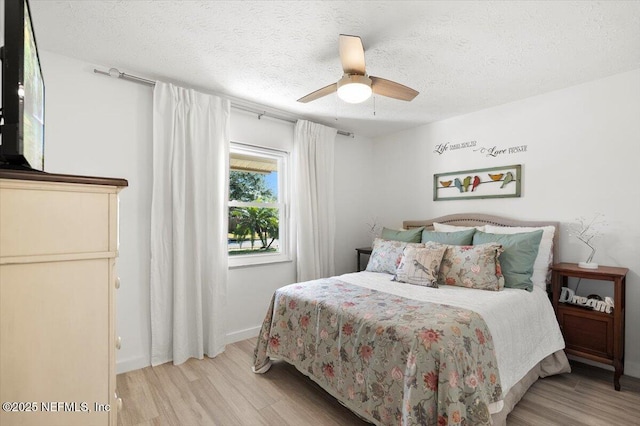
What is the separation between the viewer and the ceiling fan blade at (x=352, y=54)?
5.60ft

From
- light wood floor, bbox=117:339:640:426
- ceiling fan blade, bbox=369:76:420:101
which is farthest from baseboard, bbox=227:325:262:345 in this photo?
ceiling fan blade, bbox=369:76:420:101

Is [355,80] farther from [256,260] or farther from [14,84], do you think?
[256,260]

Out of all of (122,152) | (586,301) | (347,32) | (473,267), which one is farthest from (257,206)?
(586,301)

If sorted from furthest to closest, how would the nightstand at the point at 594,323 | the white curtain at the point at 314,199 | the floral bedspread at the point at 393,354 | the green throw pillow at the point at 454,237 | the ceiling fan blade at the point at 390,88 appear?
the white curtain at the point at 314,199 → the green throw pillow at the point at 454,237 → the nightstand at the point at 594,323 → the ceiling fan blade at the point at 390,88 → the floral bedspread at the point at 393,354

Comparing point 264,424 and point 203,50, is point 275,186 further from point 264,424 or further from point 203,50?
point 264,424

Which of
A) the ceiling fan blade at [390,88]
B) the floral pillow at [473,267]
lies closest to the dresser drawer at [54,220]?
the ceiling fan blade at [390,88]

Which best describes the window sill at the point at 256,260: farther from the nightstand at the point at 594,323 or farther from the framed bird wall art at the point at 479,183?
the nightstand at the point at 594,323

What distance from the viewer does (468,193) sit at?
341 cm

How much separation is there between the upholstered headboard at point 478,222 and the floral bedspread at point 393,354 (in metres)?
1.61

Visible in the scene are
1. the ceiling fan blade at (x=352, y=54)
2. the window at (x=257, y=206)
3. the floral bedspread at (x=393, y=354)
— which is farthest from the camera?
the window at (x=257, y=206)

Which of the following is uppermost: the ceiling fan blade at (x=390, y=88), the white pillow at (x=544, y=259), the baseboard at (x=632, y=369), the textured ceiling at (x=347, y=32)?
the textured ceiling at (x=347, y=32)

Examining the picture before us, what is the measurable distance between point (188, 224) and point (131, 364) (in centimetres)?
122

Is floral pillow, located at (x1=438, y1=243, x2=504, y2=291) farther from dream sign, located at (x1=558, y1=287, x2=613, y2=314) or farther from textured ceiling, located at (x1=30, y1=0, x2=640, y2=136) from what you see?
textured ceiling, located at (x1=30, y1=0, x2=640, y2=136)

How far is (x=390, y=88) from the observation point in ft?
6.97
